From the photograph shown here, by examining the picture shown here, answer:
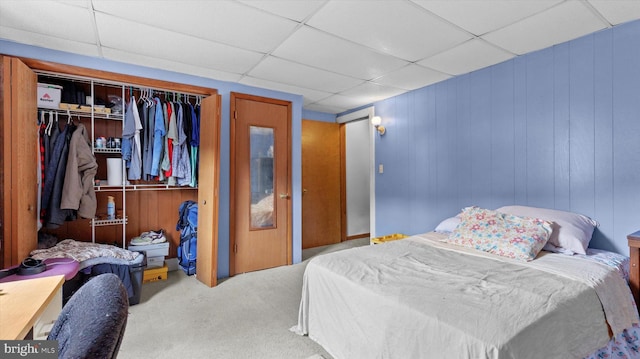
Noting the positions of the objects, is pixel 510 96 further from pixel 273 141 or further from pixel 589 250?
pixel 273 141

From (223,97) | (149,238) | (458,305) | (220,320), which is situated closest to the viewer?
(458,305)

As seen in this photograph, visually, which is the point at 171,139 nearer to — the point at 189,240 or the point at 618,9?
the point at 189,240

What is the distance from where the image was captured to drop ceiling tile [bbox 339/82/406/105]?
141 inches

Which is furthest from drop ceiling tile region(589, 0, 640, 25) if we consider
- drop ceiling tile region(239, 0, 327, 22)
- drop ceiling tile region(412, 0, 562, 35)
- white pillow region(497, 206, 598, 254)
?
drop ceiling tile region(239, 0, 327, 22)

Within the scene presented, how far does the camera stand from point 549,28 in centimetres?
221

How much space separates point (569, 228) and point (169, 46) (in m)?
3.50

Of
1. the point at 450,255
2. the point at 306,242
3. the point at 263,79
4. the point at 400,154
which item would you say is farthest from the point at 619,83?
the point at 306,242

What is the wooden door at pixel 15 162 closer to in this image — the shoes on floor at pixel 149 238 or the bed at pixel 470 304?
the shoes on floor at pixel 149 238

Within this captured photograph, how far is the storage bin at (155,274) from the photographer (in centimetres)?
320

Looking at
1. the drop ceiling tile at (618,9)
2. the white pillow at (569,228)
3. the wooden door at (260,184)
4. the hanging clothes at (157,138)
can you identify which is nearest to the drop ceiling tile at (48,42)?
the hanging clothes at (157,138)

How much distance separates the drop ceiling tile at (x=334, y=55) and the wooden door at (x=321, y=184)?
1.75 metres

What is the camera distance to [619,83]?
7.26ft

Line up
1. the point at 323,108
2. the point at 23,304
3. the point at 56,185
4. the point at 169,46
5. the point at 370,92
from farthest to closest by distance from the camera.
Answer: the point at 323,108 → the point at 370,92 → the point at 56,185 → the point at 169,46 → the point at 23,304

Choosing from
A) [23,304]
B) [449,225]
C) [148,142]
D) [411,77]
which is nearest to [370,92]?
[411,77]
